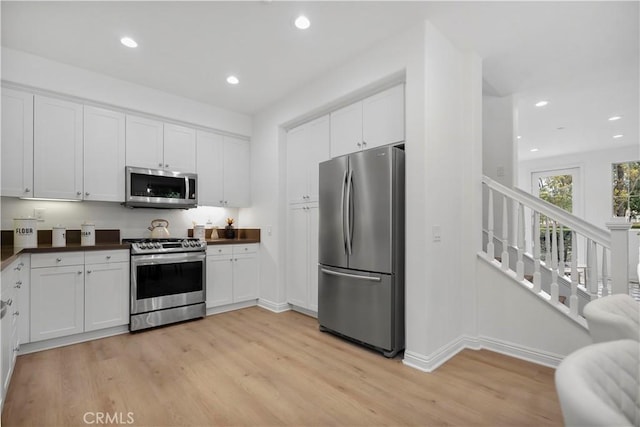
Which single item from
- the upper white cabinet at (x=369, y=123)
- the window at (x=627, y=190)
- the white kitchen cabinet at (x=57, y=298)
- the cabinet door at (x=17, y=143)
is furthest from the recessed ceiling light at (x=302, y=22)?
the window at (x=627, y=190)

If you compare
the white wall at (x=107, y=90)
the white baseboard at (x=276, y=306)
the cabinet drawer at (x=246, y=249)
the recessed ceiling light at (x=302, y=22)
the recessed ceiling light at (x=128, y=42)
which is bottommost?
the white baseboard at (x=276, y=306)

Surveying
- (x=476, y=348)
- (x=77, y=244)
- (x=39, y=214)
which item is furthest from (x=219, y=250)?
(x=476, y=348)

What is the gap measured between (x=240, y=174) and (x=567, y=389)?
4379 millimetres

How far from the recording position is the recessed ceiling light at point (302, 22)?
98.6 inches

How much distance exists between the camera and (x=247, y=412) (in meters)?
1.90

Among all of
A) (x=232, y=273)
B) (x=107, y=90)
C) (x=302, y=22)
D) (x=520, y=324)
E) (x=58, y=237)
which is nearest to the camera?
(x=302, y=22)

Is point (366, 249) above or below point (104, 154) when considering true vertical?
below

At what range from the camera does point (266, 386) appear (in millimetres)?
2195

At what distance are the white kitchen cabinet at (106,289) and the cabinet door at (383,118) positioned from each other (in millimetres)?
2765

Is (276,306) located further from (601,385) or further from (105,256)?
(601,385)

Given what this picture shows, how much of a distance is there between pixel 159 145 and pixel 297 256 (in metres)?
2.15

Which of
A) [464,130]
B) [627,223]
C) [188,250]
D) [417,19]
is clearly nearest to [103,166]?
[188,250]

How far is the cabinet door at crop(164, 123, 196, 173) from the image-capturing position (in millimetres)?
3902

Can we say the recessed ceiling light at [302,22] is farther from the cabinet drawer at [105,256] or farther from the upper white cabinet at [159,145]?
the cabinet drawer at [105,256]
